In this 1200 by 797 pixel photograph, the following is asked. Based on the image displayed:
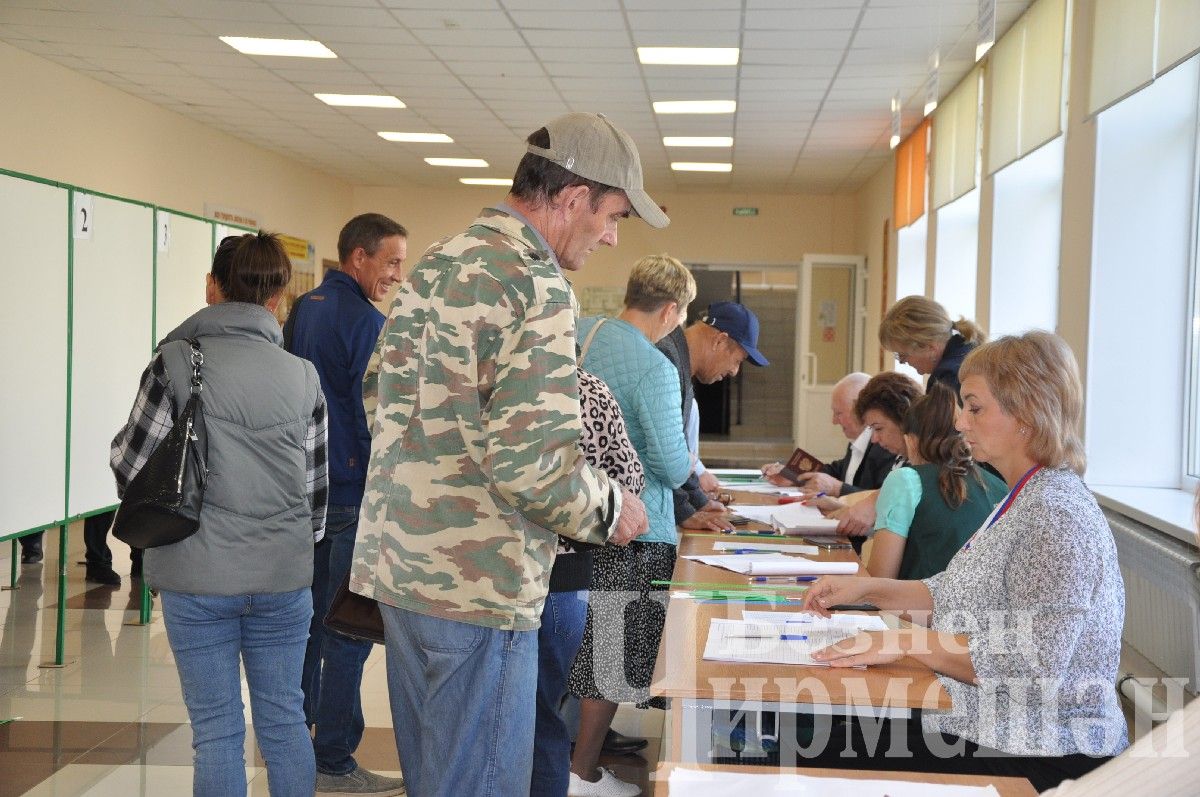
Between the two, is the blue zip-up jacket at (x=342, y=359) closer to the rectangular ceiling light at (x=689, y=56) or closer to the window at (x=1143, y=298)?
the window at (x=1143, y=298)

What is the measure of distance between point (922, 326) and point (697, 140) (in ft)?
23.2

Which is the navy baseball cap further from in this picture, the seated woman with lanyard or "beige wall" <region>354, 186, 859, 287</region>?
"beige wall" <region>354, 186, 859, 287</region>

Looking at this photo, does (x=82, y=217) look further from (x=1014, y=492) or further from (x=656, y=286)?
(x=1014, y=492)

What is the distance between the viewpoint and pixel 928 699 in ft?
6.01

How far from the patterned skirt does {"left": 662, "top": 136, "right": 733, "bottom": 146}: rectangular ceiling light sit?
804 centimetres

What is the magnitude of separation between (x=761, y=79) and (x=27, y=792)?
6.55 metres

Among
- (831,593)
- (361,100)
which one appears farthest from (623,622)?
(361,100)

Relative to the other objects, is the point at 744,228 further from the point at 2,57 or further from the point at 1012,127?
the point at 2,57

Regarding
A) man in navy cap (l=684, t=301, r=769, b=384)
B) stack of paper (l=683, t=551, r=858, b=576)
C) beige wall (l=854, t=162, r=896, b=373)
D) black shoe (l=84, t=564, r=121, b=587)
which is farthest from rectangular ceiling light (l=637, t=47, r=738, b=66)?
stack of paper (l=683, t=551, r=858, b=576)

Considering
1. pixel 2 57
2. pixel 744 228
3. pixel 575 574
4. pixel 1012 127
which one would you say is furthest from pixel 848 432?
pixel 744 228

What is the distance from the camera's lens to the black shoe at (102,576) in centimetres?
634

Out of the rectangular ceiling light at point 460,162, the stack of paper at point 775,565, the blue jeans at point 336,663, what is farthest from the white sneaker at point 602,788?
the rectangular ceiling light at point 460,162

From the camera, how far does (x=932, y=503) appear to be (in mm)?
2869

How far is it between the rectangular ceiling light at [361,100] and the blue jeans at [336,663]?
6414mm
